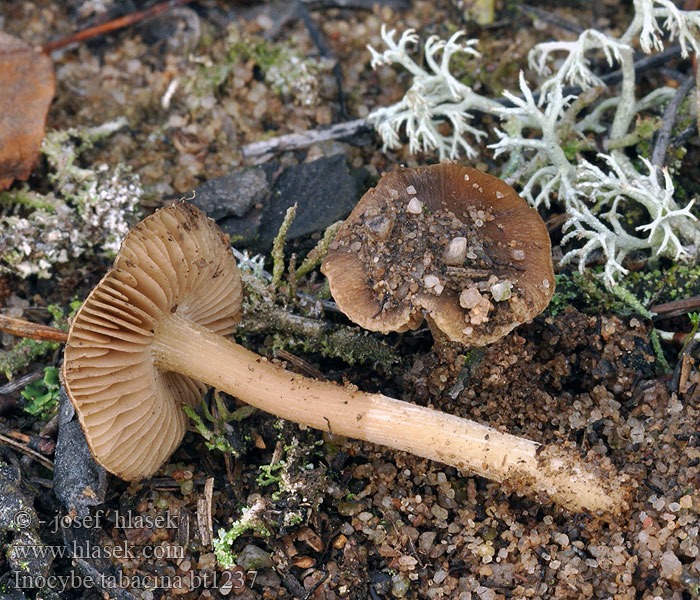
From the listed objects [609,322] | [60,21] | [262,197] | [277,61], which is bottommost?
[609,322]

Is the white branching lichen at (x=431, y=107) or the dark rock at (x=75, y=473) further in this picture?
the white branching lichen at (x=431, y=107)

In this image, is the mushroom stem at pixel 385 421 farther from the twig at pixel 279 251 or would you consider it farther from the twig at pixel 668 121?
the twig at pixel 668 121

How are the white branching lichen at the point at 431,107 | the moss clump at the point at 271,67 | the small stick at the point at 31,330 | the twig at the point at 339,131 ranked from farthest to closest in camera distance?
the moss clump at the point at 271,67, the twig at the point at 339,131, the white branching lichen at the point at 431,107, the small stick at the point at 31,330

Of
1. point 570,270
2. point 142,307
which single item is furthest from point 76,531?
point 570,270

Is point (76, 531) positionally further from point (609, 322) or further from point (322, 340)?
point (609, 322)

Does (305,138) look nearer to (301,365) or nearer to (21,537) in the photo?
(301,365)

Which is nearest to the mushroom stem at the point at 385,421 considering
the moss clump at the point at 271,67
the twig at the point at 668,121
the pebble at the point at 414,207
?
the pebble at the point at 414,207

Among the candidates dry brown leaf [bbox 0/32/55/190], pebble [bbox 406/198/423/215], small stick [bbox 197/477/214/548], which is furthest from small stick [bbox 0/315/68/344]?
pebble [bbox 406/198/423/215]
